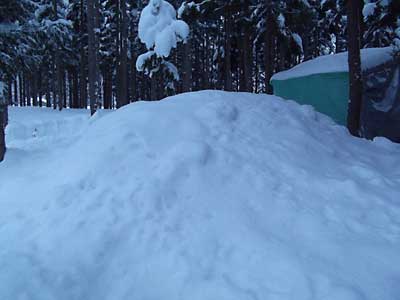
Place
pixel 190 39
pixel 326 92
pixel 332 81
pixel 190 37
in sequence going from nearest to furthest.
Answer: pixel 332 81 → pixel 326 92 → pixel 190 37 → pixel 190 39

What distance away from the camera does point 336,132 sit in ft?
26.3

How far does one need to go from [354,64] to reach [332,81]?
2553mm

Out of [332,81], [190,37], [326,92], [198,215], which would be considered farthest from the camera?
[190,37]

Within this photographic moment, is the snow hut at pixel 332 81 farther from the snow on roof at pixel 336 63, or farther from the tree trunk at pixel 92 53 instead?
the tree trunk at pixel 92 53

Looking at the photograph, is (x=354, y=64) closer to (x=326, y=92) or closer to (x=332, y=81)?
(x=332, y=81)

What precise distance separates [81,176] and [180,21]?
12.8 m

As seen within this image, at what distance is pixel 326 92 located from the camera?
38.0 ft

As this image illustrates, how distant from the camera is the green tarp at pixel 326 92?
11062mm

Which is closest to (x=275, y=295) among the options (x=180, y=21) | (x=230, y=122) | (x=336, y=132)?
(x=230, y=122)

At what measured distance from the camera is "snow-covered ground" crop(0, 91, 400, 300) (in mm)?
3441

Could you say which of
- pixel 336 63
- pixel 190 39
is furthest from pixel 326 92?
pixel 190 39

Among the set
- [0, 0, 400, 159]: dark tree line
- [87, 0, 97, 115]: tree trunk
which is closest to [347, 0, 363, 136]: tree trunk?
[0, 0, 400, 159]: dark tree line

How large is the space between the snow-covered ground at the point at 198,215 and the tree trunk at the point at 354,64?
2.30 metres

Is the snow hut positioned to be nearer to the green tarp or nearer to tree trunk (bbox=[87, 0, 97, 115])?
the green tarp
